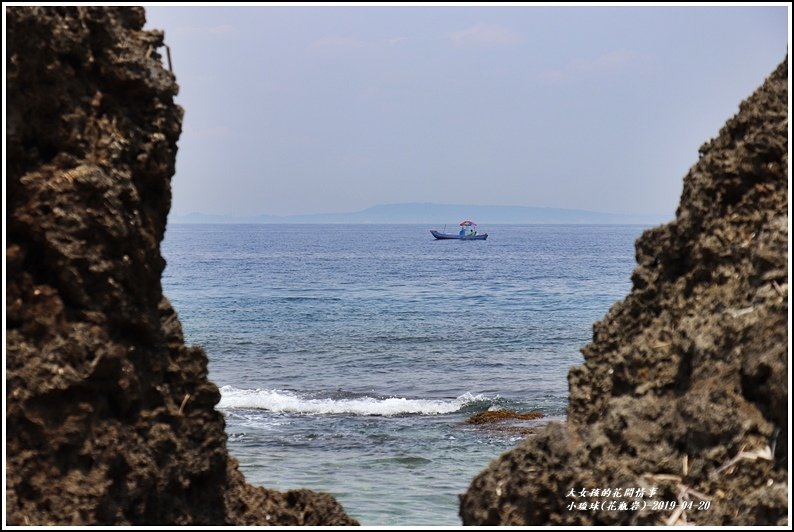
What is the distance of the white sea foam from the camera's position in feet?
68.7

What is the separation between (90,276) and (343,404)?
16.9 meters

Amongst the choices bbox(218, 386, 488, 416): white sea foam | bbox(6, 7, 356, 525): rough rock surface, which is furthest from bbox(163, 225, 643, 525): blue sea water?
bbox(6, 7, 356, 525): rough rock surface

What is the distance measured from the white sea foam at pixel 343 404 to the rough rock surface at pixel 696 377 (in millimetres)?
14957

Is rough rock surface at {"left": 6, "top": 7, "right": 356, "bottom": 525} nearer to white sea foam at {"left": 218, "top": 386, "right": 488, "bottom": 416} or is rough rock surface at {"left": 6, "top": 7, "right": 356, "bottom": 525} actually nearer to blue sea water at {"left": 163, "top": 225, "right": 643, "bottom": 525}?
blue sea water at {"left": 163, "top": 225, "right": 643, "bottom": 525}

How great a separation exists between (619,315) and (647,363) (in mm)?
688

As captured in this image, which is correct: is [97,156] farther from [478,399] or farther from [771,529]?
[478,399]

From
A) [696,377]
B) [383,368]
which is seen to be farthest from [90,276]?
[383,368]

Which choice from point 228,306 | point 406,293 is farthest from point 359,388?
point 406,293

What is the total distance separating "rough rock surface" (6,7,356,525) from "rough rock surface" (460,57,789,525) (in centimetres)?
192

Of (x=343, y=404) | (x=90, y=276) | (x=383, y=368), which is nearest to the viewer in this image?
(x=90, y=276)

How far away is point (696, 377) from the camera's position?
16.9 ft

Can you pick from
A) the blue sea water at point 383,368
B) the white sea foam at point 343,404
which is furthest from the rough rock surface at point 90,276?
the white sea foam at point 343,404

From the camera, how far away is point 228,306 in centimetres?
4772

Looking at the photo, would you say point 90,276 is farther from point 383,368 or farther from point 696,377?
point 383,368
